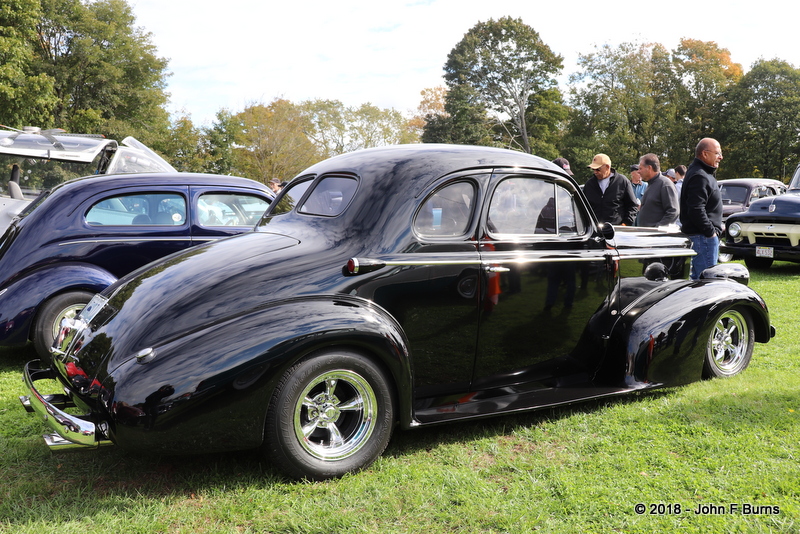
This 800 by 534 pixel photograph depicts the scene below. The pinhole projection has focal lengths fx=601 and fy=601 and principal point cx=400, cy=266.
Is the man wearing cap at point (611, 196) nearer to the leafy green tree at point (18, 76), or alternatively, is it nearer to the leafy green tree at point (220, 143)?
the leafy green tree at point (18, 76)

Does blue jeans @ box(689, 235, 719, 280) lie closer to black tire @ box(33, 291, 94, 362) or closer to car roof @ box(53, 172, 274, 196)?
car roof @ box(53, 172, 274, 196)

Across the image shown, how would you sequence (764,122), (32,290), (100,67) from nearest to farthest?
(32,290), (100,67), (764,122)

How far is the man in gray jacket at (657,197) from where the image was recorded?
A: 24.1ft

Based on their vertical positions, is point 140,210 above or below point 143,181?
below

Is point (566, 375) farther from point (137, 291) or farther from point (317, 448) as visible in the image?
point (137, 291)

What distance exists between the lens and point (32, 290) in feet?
17.4

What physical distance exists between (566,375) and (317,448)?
6.60ft

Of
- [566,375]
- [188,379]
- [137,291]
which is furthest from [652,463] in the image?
[137,291]

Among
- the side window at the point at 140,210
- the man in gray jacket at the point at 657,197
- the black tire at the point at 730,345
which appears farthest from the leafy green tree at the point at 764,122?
the side window at the point at 140,210

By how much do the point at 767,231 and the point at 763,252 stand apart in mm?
383

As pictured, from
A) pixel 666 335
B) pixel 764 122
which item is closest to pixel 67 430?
pixel 666 335

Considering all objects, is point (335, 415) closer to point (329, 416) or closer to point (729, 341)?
point (329, 416)

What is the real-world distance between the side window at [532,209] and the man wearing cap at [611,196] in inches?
135

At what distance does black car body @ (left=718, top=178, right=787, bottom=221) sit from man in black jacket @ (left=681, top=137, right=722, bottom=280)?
30.5 ft
